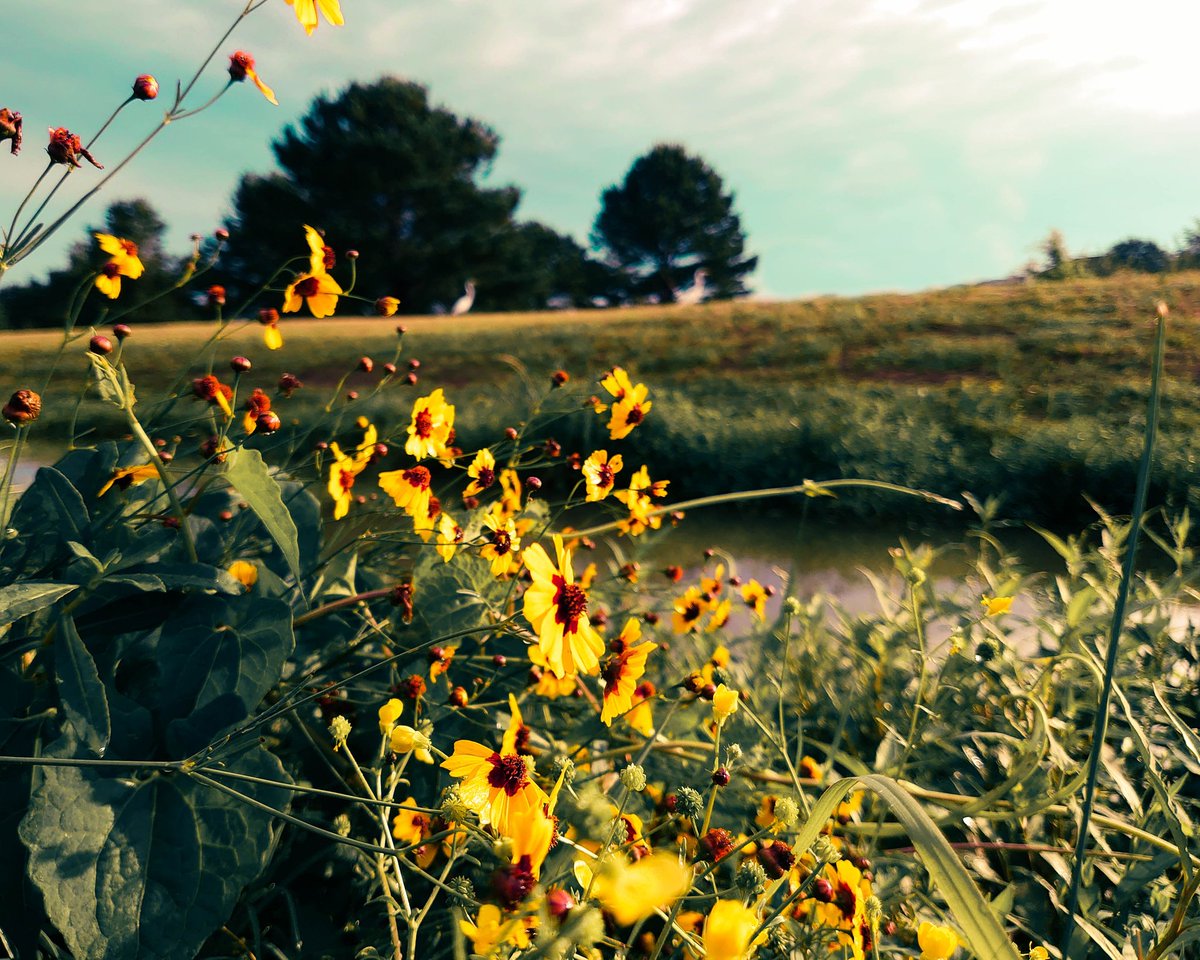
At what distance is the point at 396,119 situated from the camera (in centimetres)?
2484

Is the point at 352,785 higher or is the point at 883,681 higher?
the point at 352,785

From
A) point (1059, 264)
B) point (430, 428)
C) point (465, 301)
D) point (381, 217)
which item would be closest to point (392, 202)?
point (381, 217)

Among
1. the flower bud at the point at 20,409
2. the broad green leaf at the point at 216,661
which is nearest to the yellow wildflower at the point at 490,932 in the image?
the broad green leaf at the point at 216,661

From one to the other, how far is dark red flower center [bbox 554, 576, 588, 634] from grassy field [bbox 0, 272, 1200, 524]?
37.5 inches

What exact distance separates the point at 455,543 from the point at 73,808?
44 cm

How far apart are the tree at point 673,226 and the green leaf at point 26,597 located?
104ft

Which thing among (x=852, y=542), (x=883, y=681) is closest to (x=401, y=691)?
(x=883, y=681)

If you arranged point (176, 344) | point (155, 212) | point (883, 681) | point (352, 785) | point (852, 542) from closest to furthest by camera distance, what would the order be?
point (352, 785) → point (883, 681) → point (852, 542) → point (176, 344) → point (155, 212)

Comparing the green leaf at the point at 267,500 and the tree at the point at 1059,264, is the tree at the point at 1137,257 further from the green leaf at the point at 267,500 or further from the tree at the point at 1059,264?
the green leaf at the point at 267,500

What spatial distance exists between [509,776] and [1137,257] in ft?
62.7

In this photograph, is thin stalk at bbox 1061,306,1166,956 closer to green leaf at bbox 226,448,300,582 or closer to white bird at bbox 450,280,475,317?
green leaf at bbox 226,448,300,582

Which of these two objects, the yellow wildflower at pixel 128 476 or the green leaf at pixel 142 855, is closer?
the green leaf at pixel 142 855

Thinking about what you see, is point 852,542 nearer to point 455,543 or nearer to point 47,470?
point 455,543

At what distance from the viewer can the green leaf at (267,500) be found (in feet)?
2.36
